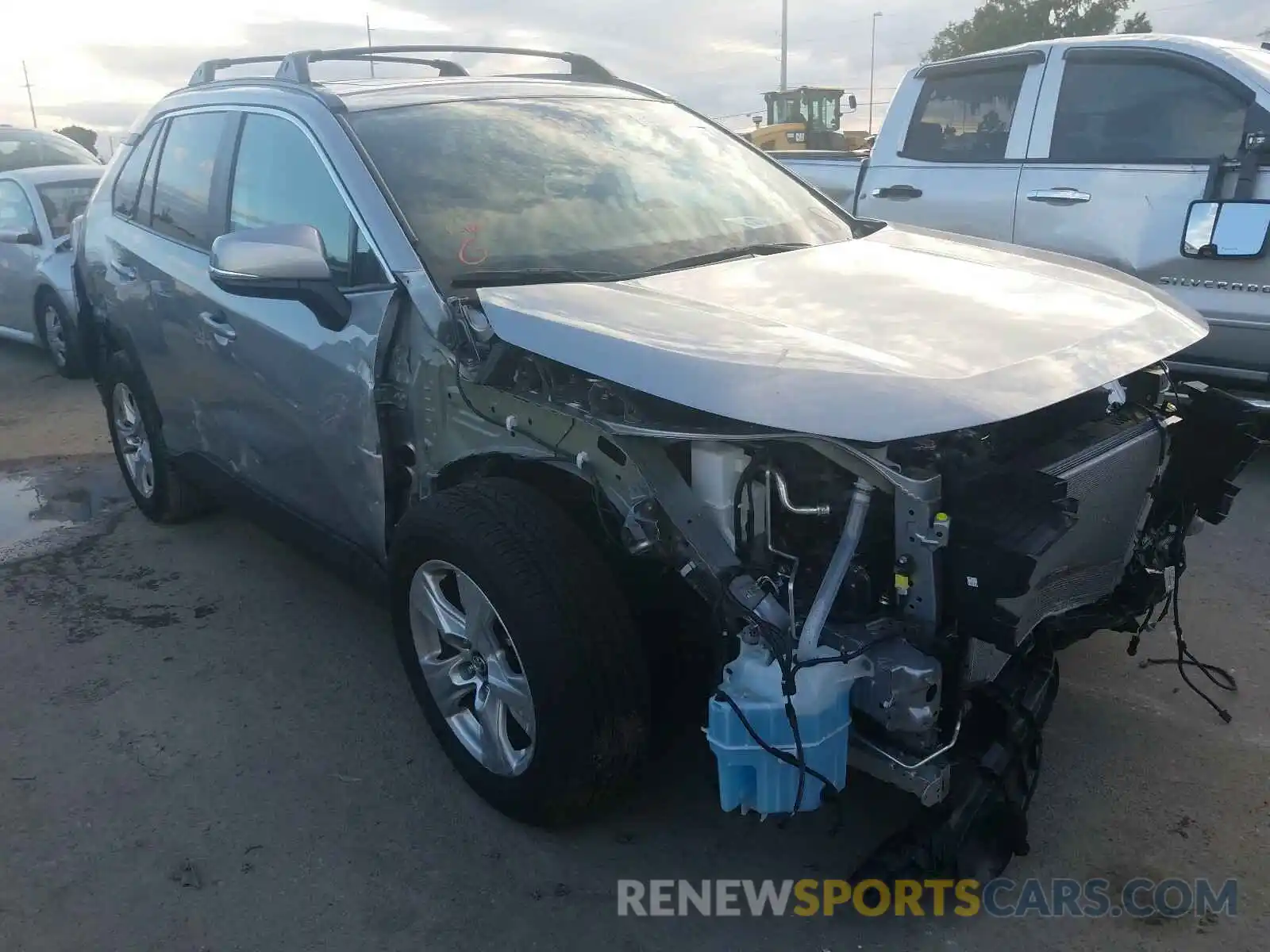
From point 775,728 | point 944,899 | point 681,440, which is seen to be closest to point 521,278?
point 681,440

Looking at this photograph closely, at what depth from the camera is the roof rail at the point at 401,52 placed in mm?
3801

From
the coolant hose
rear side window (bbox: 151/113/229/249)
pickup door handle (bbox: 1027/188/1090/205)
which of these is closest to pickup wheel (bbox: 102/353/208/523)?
rear side window (bbox: 151/113/229/249)

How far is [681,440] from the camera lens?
2.41 m

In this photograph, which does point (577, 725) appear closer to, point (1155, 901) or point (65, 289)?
point (1155, 901)

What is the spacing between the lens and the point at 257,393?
3.69m

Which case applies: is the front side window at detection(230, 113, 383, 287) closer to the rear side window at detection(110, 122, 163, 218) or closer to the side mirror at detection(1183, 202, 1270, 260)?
the rear side window at detection(110, 122, 163, 218)

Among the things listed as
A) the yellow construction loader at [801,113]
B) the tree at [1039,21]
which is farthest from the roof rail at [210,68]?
the tree at [1039,21]

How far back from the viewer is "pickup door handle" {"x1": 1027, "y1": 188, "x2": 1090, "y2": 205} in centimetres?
562

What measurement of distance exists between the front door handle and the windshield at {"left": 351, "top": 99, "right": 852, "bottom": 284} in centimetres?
90

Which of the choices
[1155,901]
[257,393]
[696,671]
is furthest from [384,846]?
[1155,901]

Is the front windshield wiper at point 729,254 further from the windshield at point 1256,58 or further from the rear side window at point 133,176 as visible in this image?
the windshield at point 1256,58

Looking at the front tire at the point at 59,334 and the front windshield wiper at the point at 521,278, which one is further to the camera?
the front tire at the point at 59,334

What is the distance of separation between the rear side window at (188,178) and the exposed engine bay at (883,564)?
74.6 inches

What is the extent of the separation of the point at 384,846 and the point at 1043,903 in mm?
1658
